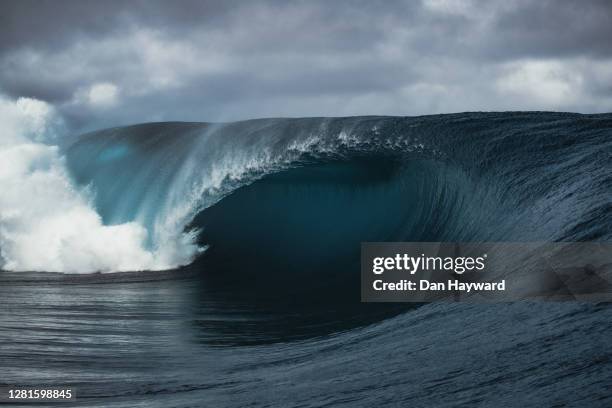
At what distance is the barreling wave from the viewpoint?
31.1 feet

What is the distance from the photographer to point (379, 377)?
Result: 4383 mm

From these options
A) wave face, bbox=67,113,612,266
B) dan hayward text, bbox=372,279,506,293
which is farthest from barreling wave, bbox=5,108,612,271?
dan hayward text, bbox=372,279,506,293

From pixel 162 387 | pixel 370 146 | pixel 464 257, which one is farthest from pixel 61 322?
pixel 370 146

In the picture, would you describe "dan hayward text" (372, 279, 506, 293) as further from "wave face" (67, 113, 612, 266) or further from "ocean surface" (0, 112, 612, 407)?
"wave face" (67, 113, 612, 266)

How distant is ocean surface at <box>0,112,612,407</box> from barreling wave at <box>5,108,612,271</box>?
0.04m

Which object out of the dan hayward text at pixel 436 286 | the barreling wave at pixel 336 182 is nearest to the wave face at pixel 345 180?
the barreling wave at pixel 336 182

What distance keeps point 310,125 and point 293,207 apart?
1.68m

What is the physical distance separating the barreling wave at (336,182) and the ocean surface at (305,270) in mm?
41

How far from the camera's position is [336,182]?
1423 centimetres

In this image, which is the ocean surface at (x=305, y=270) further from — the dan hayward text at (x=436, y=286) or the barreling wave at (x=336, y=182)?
the dan hayward text at (x=436, y=286)

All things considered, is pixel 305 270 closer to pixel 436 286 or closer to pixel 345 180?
pixel 345 180

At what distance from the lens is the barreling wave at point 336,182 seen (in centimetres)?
948

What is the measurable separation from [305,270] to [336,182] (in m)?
3.15

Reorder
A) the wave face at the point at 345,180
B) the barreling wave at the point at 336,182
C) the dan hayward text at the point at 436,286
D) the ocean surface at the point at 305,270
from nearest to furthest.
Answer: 1. the ocean surface at the point at 305,270
2. the dan hayward text at the point at 436,286
3. the wave face at the point at 345,180
4. the barreling wave at the point at 336,182
